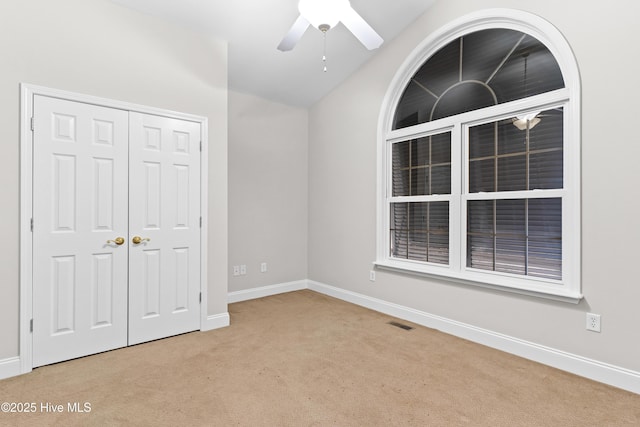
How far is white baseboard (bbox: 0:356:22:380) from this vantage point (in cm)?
229

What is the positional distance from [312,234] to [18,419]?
347 centimetres

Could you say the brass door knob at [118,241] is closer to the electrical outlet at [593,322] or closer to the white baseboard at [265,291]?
the white baseboard at [265,291]

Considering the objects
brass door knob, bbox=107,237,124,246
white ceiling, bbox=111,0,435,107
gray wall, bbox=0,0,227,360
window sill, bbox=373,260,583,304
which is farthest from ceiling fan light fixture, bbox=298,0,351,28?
window sill, bbox=373,260,583,304

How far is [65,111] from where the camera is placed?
2539mm

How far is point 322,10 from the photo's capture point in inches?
84.7

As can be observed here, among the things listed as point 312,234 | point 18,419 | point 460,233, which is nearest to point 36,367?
point 18,419

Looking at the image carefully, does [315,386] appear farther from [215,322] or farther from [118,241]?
[118,241]

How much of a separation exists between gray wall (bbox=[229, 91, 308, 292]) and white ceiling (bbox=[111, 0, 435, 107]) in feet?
1.08

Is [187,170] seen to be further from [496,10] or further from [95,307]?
[496,10]

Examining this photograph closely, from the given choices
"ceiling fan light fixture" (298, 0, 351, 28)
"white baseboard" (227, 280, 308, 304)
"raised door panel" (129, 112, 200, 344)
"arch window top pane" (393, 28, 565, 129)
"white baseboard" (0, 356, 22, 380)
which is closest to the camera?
"ceiling fan light fixture" (298, 0, 351, 28)

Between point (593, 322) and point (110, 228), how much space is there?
371 centimetres

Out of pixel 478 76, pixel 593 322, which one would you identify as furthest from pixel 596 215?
pixel 478 76

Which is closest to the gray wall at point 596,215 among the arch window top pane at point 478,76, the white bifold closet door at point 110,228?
the arch window top pane at point 478,76

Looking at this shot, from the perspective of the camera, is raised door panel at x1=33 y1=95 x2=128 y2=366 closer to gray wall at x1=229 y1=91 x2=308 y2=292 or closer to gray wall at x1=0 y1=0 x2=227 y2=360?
gray wall at x1=0 y1=0 x2=227 y2=360
